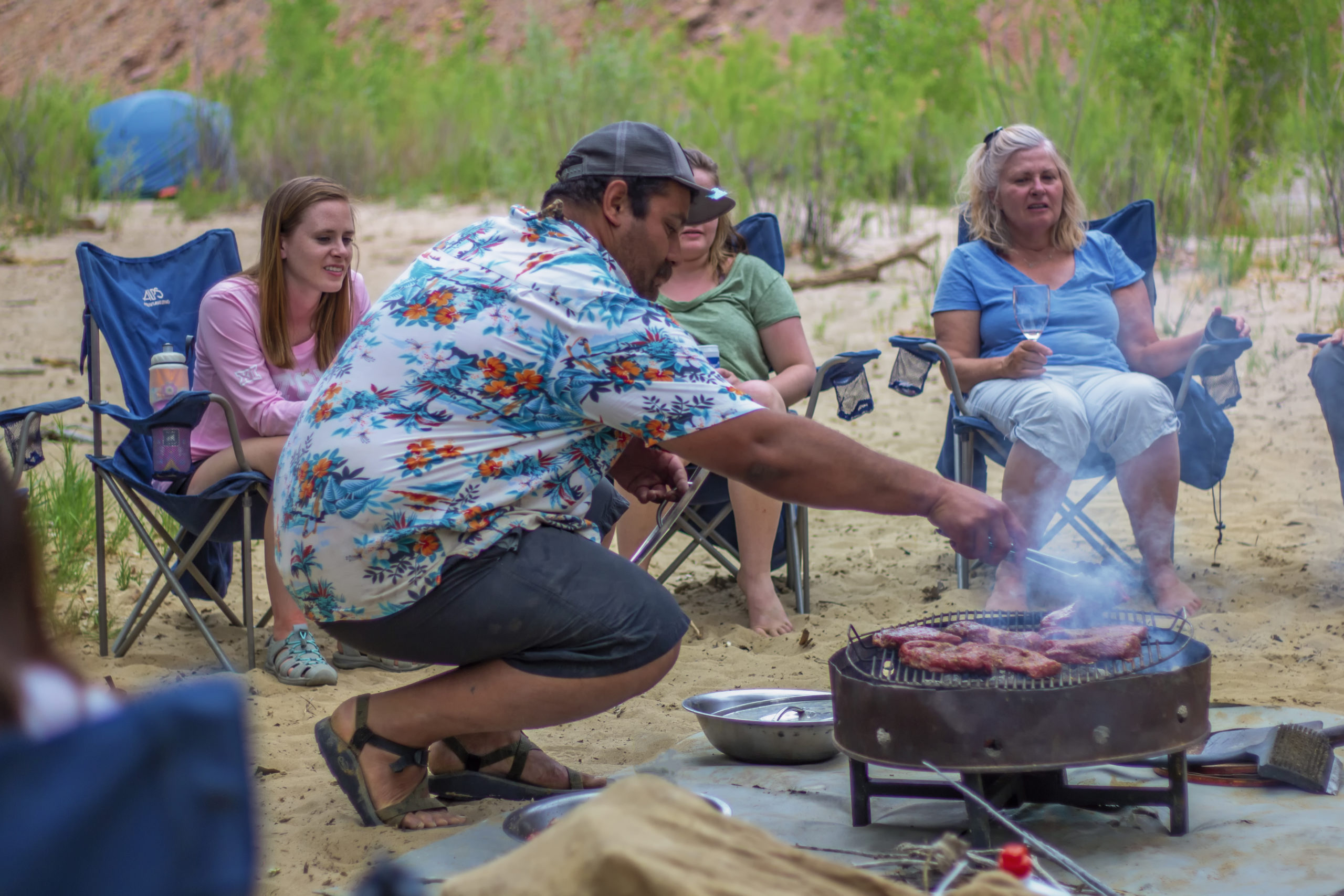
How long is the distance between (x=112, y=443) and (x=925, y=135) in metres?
6.52

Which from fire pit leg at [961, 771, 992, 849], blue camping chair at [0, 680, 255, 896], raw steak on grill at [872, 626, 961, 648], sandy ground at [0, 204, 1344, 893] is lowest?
sandy ground at [0, 204, 1344, 893]

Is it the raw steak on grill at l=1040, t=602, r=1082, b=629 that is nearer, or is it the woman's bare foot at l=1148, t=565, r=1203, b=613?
the raw steak on grill at l=1040, t=602, r=1082, b=629

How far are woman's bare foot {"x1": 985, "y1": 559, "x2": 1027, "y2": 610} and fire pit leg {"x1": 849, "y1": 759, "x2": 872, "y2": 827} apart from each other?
1340mm

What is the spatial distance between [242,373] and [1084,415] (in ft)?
7.80

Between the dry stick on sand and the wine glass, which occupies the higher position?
the wine glass

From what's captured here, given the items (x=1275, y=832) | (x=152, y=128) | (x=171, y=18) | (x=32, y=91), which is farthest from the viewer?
(x=171, y=18)

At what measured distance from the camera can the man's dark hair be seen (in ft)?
7.50

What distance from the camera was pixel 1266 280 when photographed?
660 cm

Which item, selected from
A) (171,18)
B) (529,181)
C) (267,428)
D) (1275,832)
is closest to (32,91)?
(529,181)

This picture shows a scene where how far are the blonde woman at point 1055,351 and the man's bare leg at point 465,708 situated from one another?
1627 mm

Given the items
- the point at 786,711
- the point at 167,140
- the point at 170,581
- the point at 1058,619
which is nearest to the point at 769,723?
the point at 786,711

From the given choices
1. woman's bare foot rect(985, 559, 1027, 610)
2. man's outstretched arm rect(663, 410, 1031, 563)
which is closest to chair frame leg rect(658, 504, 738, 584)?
woman's bare foot rect(985, 559, 1027, 610)

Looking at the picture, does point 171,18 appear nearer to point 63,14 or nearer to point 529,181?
point 63,14

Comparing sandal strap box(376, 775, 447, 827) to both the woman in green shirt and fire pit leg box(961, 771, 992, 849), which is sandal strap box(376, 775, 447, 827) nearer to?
fire pit leg box(961, 771, 992, 849)
